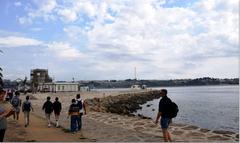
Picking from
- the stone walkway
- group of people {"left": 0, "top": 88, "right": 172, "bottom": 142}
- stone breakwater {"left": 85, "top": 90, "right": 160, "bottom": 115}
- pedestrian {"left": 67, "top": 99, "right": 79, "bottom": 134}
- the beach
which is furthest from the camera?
stone breakwater {"left": 85, "top": 90, "right": 160, "bottom": 115}

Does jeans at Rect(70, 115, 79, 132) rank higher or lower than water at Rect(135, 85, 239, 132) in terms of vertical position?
higher

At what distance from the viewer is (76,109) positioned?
14.5 m

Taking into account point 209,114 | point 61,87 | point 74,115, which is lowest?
point 209,114

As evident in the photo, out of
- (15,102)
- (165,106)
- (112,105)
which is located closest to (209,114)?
(112,105)

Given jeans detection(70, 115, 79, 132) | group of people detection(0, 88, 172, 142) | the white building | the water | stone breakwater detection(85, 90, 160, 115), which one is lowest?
the water

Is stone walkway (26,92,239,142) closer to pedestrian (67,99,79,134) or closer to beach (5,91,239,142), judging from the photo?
beach (5,91,239,142)

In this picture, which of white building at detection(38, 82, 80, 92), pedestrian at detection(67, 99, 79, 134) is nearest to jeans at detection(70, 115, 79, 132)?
pedestrian at detection(67, 99, 79, 134)

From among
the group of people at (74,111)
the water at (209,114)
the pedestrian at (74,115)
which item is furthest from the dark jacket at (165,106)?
the water at (209,114)

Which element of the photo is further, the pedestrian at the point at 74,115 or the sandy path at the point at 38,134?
the pedestrian at the point at 74,115

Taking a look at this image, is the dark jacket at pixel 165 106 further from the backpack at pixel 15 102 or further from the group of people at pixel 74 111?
the backpack at pixel 15 102

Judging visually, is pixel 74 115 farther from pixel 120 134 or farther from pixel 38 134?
pixel 120 134

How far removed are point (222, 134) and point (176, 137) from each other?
6.00 ft

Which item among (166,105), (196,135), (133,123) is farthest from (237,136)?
(133,123)

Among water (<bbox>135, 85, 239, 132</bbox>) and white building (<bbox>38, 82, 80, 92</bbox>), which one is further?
white building (<bbox>38, 82, 80, 92</bbox>)
